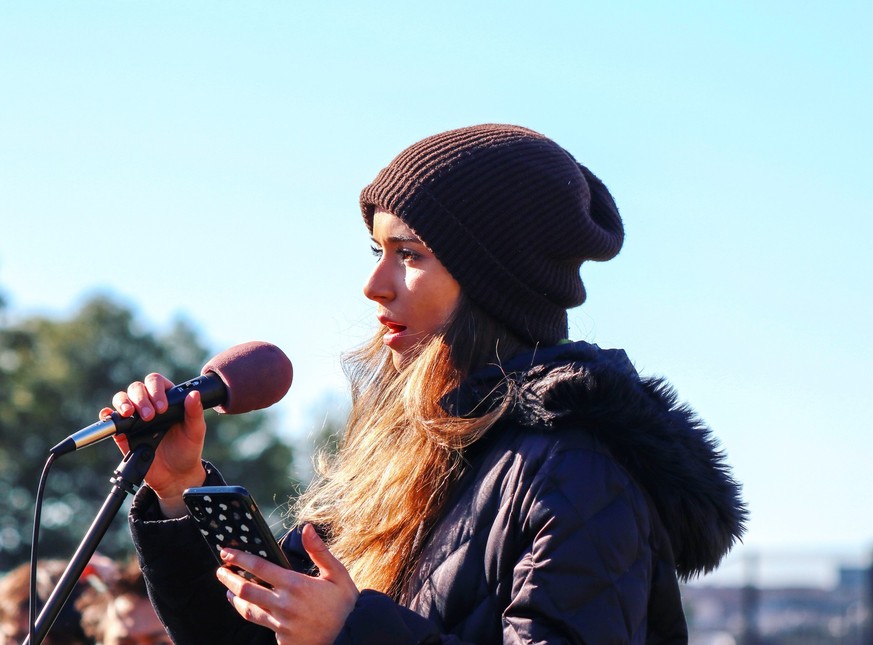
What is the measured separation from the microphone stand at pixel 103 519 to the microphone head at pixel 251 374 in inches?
8.8

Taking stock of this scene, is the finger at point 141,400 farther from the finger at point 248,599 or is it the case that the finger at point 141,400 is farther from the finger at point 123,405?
the finger at point 248,599

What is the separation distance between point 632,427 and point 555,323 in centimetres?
54

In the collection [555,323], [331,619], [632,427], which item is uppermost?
[555,323]

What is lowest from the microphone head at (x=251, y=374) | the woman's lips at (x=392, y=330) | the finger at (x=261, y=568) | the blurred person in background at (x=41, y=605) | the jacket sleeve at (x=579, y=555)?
the blurred person in background at (x=41, y=605)

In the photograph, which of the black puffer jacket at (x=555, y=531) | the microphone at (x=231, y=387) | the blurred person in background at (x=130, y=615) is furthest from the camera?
the blurred person in background at (x=130, y=615)

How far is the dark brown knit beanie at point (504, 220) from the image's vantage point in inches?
120

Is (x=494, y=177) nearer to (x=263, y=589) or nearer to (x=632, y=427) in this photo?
(x=632, y=427)

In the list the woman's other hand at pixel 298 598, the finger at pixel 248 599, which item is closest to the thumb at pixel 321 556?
the woman's other hand at pixel 298 598

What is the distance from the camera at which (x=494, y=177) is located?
10.2 feet

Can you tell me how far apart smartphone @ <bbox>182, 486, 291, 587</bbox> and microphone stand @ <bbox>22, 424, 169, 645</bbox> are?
6.7 inches

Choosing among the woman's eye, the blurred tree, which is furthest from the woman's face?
the blurred tree

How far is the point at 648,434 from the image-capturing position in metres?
2.69

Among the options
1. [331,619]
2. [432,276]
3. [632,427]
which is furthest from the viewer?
[432,276]

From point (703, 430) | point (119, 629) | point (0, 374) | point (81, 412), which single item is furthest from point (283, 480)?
point (703, 430)
